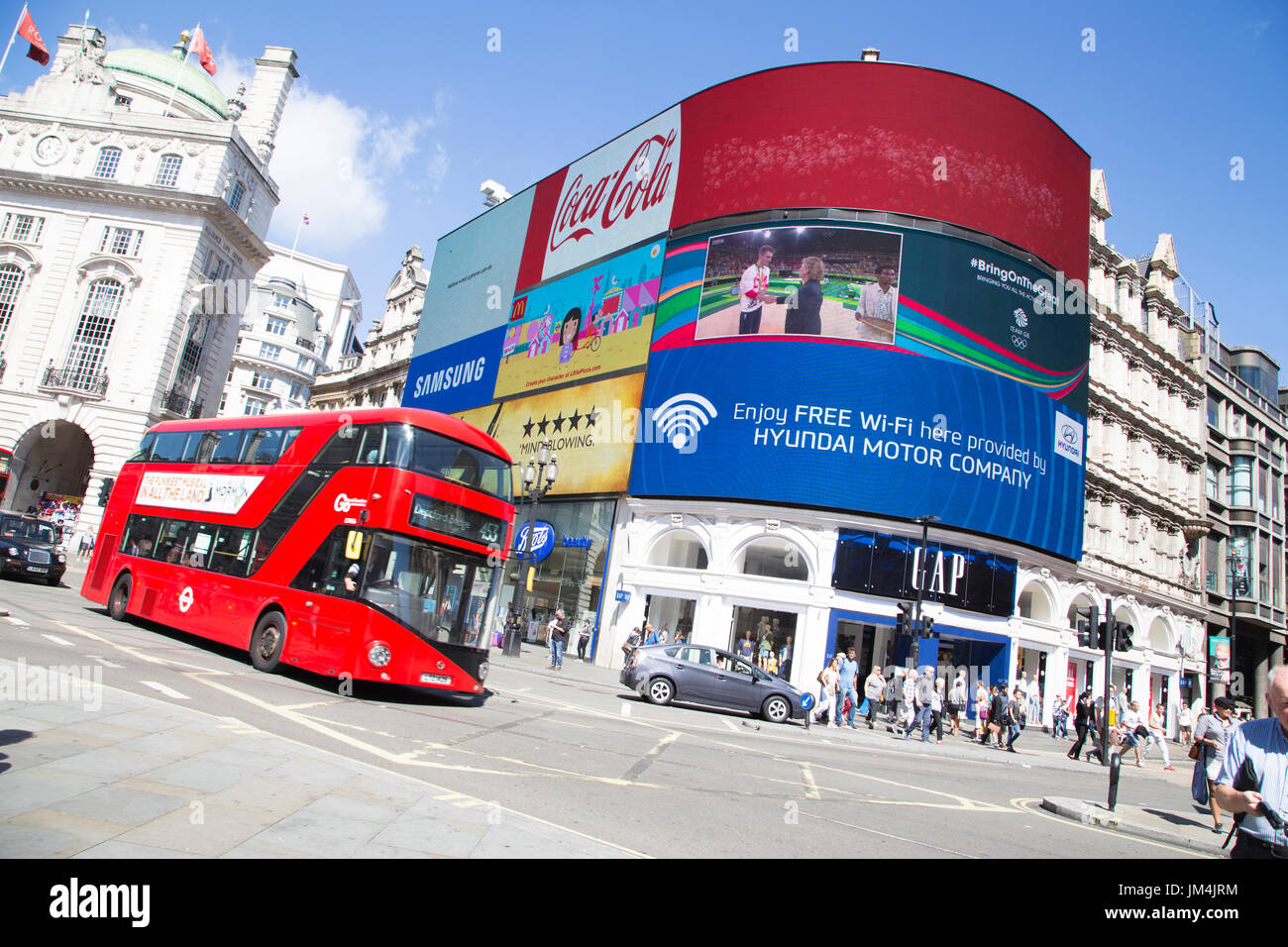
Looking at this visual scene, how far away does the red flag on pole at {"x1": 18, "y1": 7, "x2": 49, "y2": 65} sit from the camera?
37281 mm

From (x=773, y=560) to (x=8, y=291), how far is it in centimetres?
4303

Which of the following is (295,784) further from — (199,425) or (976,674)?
(976,674)

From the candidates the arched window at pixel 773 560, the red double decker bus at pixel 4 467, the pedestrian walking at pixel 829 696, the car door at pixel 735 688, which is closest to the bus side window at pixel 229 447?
the car door at pixel 735 688

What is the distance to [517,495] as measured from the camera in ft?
121

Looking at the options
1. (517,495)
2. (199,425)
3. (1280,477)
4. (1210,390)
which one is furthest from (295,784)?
(1280,477)

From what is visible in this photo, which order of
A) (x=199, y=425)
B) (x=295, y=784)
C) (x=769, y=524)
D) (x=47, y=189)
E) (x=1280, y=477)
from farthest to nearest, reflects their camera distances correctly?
(x=1280, y=477) → (x=47, y=189) → (x=769, y=524) → (x=199, y=425) → (x=295, y=784)

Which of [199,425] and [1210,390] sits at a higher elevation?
[1210,390]

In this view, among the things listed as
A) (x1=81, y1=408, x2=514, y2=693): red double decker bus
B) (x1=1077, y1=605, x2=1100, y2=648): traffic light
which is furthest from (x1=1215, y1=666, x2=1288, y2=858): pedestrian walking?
(x1=1077, y1=605, x2=1100, y2=648): traffic light

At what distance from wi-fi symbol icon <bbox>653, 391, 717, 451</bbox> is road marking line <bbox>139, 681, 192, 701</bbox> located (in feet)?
68.1

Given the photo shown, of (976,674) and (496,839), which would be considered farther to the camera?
(976,674)

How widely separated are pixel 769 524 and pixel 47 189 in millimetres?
43308

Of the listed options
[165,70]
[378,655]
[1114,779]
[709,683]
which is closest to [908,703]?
[709,683]

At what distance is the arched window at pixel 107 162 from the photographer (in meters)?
40.6
